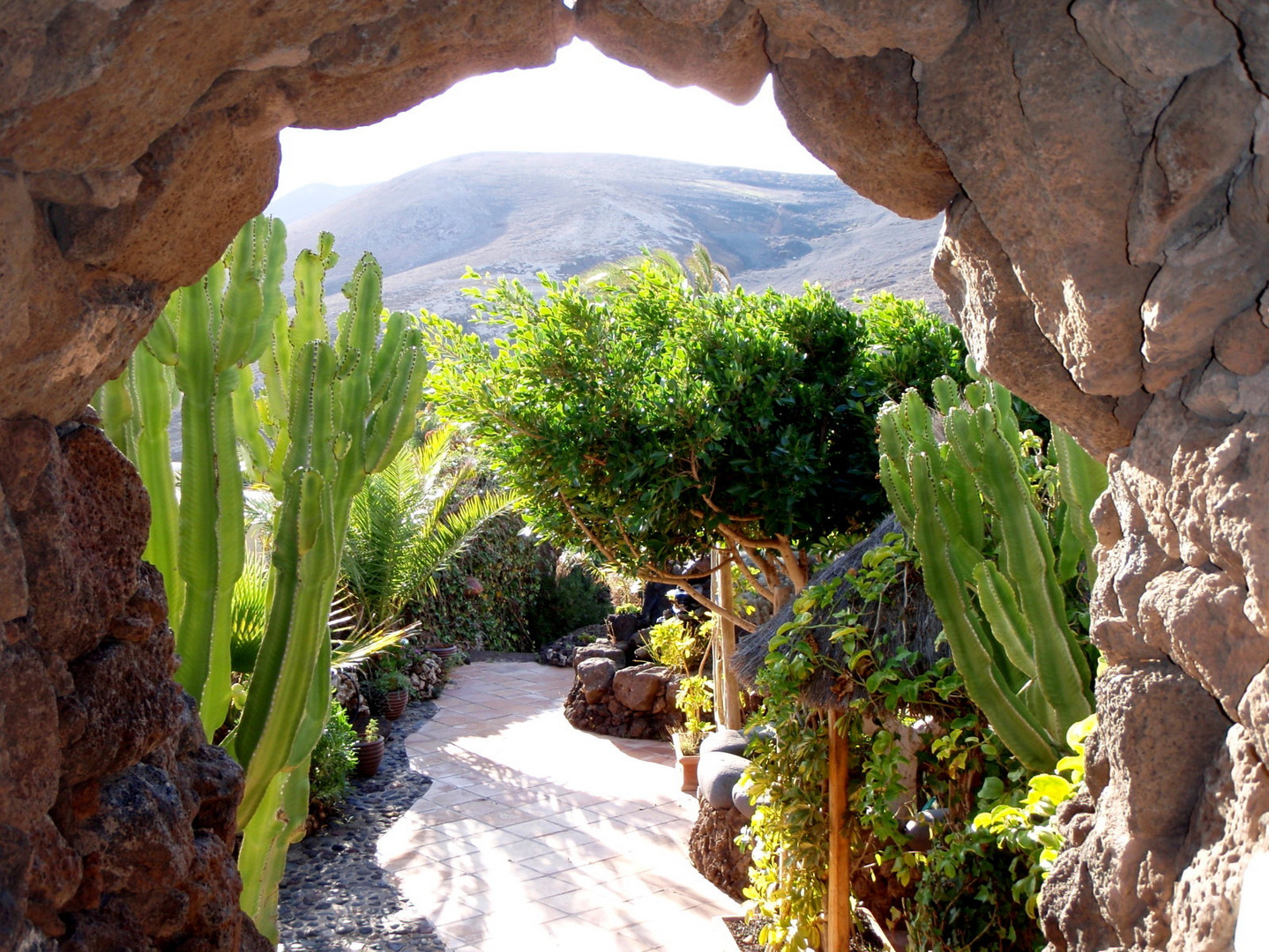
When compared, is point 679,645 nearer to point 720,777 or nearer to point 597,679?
point 597,679

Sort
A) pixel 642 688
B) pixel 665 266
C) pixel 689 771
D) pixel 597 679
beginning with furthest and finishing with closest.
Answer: pixel 597 679, pixel 642 688, pixel 665 266, pixel 689 771

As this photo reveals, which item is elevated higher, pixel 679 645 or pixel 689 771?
pixel 679 645

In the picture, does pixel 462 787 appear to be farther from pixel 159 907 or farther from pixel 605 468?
pixel 159 907

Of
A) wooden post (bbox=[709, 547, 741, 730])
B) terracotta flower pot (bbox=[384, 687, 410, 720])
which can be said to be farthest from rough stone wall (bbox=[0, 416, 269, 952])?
terracotta flower pot (bbox=[384, 687, 410, 720])

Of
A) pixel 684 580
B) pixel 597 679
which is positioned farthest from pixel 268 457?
pixel 597 679

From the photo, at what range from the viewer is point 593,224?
159ft

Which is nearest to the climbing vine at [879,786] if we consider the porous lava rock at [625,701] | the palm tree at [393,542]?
the porous lava rock at [625,701]

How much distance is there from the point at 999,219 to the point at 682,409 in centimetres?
432

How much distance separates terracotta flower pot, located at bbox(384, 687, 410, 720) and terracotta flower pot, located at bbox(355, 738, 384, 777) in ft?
5.93

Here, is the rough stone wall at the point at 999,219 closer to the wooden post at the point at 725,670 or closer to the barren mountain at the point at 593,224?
the wooden post at the point at 725,670

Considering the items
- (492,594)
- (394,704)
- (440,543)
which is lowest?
(394,704)

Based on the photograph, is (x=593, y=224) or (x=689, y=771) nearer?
(x=689, y=771)

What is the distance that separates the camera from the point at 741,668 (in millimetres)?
5133

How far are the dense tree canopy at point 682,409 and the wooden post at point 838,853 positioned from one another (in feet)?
6.10
